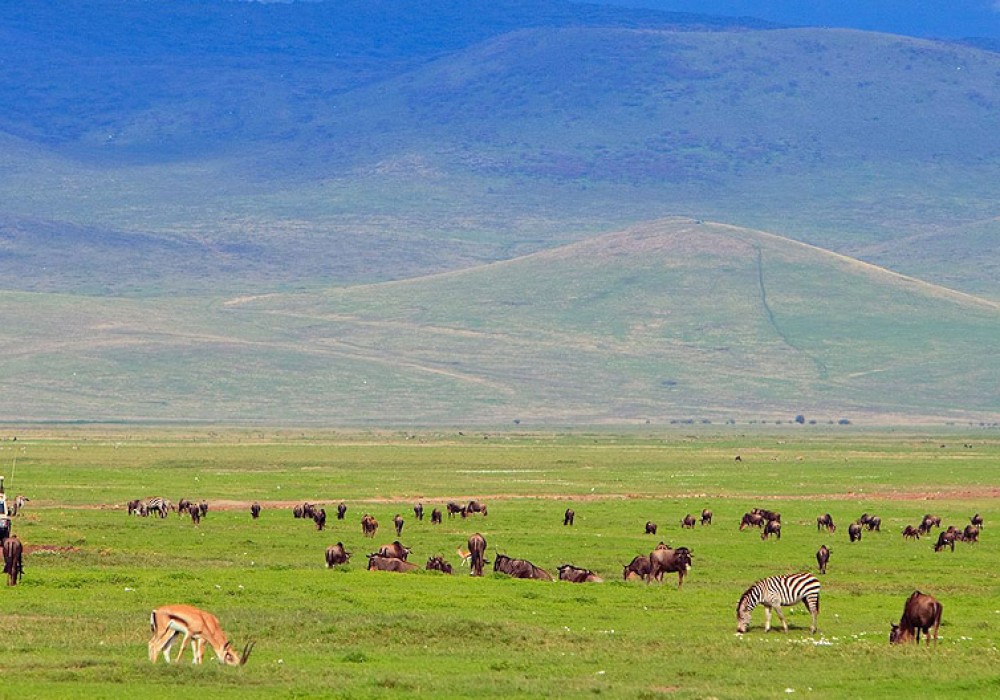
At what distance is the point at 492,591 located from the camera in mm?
29953

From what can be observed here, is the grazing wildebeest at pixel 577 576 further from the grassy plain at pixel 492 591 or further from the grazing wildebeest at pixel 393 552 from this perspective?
the grazing wildebeest at pixel 393 552

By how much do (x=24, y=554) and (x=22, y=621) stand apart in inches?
406

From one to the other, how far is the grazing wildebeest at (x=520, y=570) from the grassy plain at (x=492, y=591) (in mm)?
576

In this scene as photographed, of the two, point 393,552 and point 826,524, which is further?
point 826,524

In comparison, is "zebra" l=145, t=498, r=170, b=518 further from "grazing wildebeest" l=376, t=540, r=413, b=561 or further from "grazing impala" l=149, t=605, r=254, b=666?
"grazing impala" l=149, t=605, r=254, b=666

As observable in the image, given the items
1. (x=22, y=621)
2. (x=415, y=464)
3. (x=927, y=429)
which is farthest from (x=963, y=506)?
(x=927, y=429)

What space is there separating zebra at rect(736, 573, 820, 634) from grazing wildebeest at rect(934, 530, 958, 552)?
1618 centimetres

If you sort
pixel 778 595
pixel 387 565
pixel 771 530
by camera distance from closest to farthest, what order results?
pixel 778 595
pixel 387 565
pixel 771 530

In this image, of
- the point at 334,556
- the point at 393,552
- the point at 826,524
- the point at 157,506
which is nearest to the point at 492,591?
the point at 334,556

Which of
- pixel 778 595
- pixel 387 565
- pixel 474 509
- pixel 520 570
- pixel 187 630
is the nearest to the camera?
pixel 187 630

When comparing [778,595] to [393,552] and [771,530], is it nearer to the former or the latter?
[393,552]

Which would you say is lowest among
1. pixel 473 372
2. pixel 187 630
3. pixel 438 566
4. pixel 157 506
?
pixel 187 630

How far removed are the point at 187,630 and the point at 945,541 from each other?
971 inches

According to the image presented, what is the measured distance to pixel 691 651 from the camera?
23.5m
